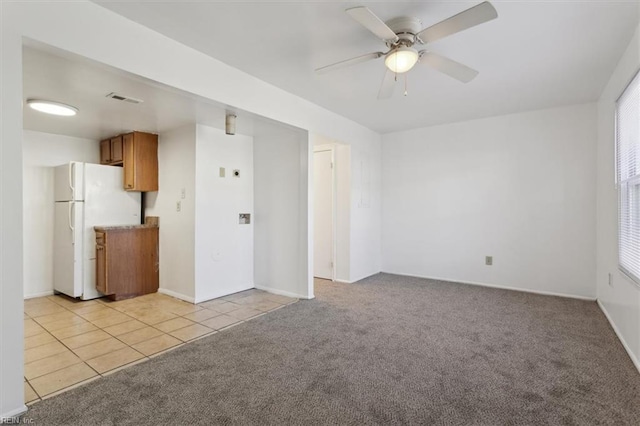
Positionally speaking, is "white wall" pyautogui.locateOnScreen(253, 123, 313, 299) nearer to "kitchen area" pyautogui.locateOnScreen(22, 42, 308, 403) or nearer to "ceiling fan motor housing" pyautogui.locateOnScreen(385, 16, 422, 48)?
"kitchen area" pyautogui.locateOnScreen(22, 42, 308, 403)

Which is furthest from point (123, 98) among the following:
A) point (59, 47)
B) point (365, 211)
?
A: point (365, 211)

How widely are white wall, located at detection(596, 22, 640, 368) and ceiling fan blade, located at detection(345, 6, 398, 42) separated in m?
1.86

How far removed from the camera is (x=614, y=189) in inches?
117

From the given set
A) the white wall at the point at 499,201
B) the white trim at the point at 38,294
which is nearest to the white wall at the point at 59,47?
the white wall at the point at 499,201

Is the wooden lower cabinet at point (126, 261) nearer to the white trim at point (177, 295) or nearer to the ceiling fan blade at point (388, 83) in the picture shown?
the white trim at point (177, 295)

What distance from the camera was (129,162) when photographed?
4.07 metres

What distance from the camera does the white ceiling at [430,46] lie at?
1974mm

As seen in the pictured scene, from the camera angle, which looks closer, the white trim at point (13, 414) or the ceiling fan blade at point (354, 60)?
the white trim at point (13, 414)

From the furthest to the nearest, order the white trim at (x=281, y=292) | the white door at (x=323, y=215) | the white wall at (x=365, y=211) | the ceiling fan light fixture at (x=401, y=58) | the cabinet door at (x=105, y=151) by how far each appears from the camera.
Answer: the white door at (x=323, y=215) < the white wall at (x=365, y=211) < the cabinet door at (x=105, y=151) < the white trim at (x=281, y=292) < the ceiling fan light fixture at (x=401, y=58)

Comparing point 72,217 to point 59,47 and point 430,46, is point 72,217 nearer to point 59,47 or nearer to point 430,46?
point 59,47

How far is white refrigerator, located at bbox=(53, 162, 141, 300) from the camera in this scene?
3.84 m

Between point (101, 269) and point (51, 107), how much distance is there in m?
1.91

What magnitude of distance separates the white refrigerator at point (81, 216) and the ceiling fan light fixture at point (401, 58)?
3801mm

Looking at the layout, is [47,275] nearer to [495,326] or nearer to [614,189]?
[495,326]
